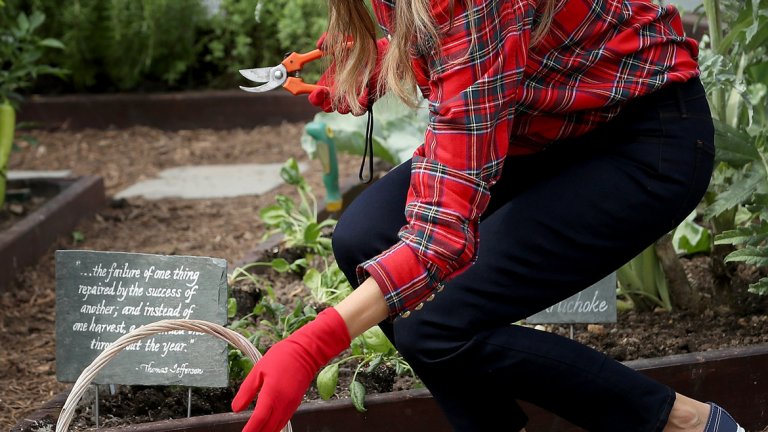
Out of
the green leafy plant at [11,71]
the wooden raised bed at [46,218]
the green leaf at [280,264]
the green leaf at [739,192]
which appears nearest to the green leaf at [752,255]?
the green leaf at [739,192]

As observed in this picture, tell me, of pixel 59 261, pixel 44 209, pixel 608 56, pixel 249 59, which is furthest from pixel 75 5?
pixel 608 56

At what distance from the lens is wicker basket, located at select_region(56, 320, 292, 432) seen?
208cm

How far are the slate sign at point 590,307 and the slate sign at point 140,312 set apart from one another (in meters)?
0.80

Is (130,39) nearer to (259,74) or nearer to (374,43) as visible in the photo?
(259,74)

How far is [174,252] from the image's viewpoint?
413cm

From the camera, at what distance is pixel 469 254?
1734 millimetres

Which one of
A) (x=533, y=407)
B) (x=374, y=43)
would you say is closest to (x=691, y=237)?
(x=533, y=407)

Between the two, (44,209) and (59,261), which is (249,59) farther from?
(59,261)

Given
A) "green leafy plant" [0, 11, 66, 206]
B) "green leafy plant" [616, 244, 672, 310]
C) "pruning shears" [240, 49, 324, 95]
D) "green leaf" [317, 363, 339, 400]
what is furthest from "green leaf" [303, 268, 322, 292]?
"green leafy plant" [0, 11, 66, 206]

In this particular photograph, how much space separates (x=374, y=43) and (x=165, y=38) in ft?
14.4

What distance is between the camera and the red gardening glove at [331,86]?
2.17 m

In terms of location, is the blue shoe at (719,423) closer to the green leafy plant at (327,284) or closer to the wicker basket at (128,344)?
the wicker basket at (128,344)

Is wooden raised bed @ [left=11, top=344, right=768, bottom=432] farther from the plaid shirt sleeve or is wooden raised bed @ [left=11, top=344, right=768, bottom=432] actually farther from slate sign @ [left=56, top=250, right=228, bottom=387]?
the plaid shirt sleeve

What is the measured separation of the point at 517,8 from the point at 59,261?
4.26 ft
